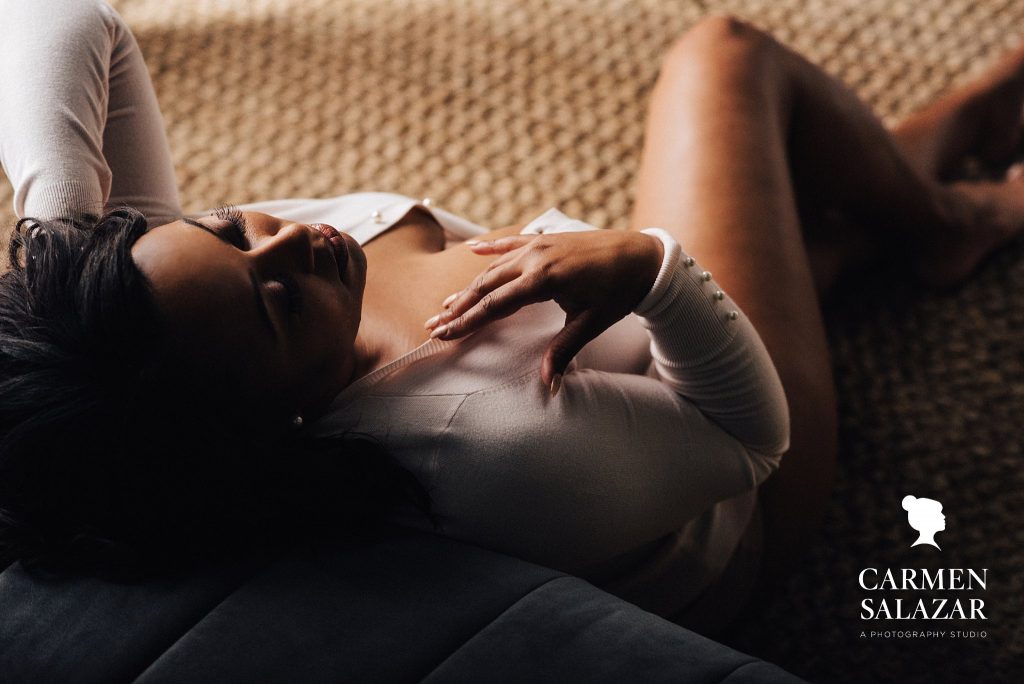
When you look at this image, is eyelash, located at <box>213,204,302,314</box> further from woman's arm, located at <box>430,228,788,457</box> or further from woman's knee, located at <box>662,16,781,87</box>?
woman's knee, located at <box>662,16,781,87</box>

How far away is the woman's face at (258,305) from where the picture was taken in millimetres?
538

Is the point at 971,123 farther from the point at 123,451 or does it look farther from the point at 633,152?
the point at 123,451

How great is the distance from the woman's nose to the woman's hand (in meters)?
0.10

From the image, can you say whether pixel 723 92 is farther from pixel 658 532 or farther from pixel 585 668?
A: pixel 585 668

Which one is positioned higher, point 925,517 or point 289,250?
point 289,250

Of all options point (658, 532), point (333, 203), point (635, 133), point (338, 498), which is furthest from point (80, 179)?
point (635, 133)

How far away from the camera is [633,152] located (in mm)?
1243

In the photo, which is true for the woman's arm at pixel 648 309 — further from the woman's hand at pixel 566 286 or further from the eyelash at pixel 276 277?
the eyelash at pixel 276 277

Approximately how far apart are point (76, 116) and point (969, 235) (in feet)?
3.40

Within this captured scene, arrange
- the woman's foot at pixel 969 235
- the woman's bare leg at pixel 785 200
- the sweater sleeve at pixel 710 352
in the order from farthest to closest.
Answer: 1. the woman's foot at pixel 969 235
2. the woman's bare leg at pixel 785 200
3. the sweater sleeve at pixel 710 352

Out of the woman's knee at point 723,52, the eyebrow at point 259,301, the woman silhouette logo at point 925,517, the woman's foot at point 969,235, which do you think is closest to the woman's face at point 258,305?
the eyebrow at point 259,301

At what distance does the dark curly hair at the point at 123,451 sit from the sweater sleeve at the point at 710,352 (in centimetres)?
23

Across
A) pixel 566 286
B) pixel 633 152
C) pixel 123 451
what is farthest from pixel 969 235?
pixel 123 451

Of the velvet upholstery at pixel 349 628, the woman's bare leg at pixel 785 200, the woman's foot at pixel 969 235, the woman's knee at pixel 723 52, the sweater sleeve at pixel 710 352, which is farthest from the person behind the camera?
the woman's foot at pixel 969 235
